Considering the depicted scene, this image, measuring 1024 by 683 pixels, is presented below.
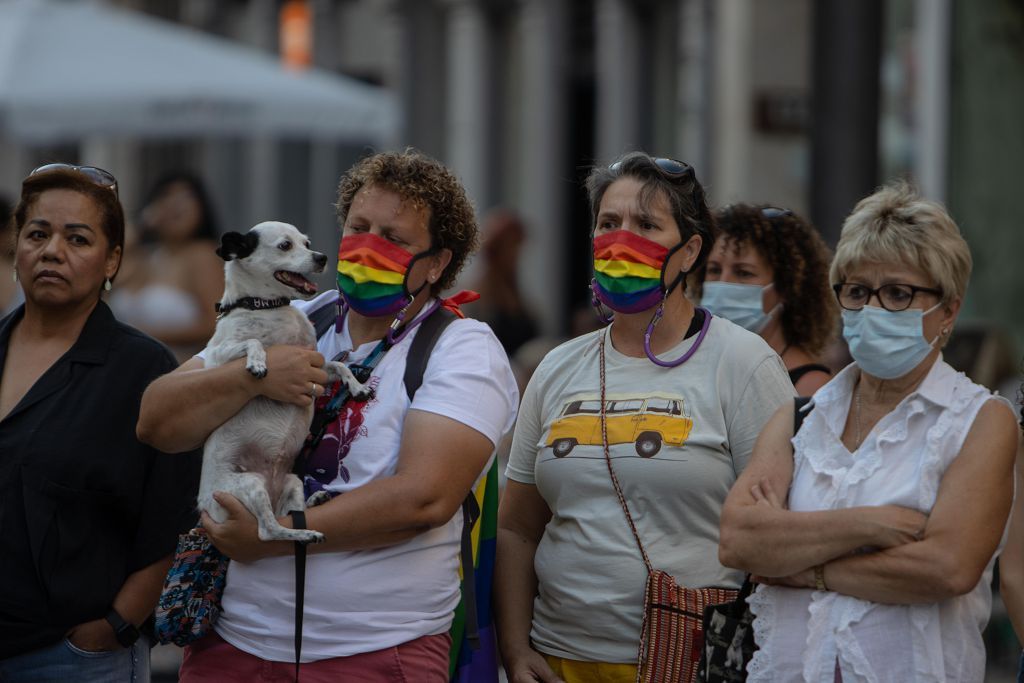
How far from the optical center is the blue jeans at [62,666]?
4184 mm

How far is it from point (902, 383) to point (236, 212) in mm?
19330

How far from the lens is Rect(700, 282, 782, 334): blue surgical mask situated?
4969 millimetres

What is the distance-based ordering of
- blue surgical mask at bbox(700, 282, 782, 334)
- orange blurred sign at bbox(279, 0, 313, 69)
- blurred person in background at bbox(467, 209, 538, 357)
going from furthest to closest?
orange blurred sign at bbox(279, 0, 313, 69) → blurred person in background at bbox(467, 209, 538, 357) → blue surgical mask at bbox(700, 282, 782, 334)

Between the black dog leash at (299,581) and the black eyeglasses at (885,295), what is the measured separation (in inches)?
57.2

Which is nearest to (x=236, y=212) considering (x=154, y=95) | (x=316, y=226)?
(x=316, y=226)

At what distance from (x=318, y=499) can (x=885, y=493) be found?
1.42 meters

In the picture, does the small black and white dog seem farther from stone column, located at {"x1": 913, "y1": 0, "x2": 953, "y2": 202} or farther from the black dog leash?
stone column, located at {"x1": 913, "y1": 0, "x2": 953, "y2": 202}

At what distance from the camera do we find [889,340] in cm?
374

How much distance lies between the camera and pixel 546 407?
4.39 metres

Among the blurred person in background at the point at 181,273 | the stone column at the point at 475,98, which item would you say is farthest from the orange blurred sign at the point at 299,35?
the blurred person in background at the point at 181,273

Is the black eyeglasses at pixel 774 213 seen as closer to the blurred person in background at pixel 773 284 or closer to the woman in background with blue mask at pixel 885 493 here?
the blurred person in background at pixel 773 284

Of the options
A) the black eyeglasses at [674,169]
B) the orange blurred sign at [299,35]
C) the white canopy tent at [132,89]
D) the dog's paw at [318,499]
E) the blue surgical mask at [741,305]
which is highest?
the orange blurred sign at [299,35]

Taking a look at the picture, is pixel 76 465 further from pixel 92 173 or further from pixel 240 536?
pixel 92 173

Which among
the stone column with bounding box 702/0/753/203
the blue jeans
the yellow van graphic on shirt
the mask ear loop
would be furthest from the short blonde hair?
the stone column with bounding box 702/0/753/203
